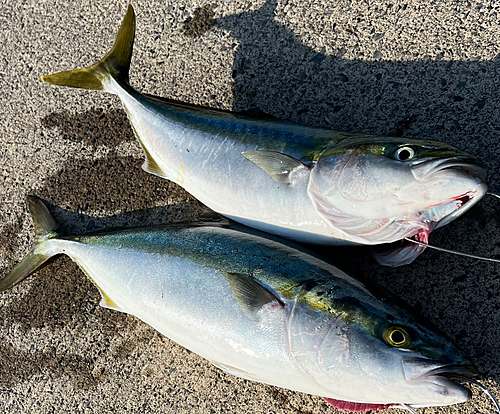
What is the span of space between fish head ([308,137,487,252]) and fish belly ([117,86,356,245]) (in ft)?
0.29

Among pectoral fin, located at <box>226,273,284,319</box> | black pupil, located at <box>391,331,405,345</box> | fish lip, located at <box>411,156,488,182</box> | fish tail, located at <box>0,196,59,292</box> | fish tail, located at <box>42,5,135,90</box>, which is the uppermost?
fish tail, located at <box>42,5,135,90</box>

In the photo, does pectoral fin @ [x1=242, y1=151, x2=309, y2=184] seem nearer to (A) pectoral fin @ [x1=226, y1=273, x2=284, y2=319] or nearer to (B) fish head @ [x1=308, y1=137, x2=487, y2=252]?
(B) fish head @ [x1=308, y1=137, x2=487, y2=252]

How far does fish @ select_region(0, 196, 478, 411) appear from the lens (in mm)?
1634

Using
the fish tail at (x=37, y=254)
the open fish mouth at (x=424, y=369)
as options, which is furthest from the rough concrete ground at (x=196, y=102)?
the open fish mouth at (x=424, y=369)

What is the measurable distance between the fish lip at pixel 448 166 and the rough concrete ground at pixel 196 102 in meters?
0.53

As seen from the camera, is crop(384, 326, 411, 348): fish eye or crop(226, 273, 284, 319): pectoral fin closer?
crop(384, 326, 411, 348): fish eye

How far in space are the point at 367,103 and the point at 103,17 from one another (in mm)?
1916

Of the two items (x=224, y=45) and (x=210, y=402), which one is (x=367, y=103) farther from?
(x=210, y=402)

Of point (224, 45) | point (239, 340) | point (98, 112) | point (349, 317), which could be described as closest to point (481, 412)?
point (349, 317)

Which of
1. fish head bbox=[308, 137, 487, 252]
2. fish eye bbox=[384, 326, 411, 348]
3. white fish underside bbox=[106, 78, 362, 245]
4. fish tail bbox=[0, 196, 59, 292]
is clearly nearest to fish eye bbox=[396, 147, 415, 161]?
fish head bbox=[308, 137, 487, 252]

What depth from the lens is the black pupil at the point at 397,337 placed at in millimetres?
1646

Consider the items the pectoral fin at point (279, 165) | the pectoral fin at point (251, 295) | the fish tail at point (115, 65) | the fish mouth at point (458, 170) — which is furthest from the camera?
the fish tail at point (115, 65)

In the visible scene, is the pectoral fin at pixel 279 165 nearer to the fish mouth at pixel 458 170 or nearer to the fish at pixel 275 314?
the fish at pixel 275 314

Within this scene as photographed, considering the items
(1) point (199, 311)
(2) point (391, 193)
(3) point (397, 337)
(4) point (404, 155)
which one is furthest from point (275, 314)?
(4) point (404, 155)
